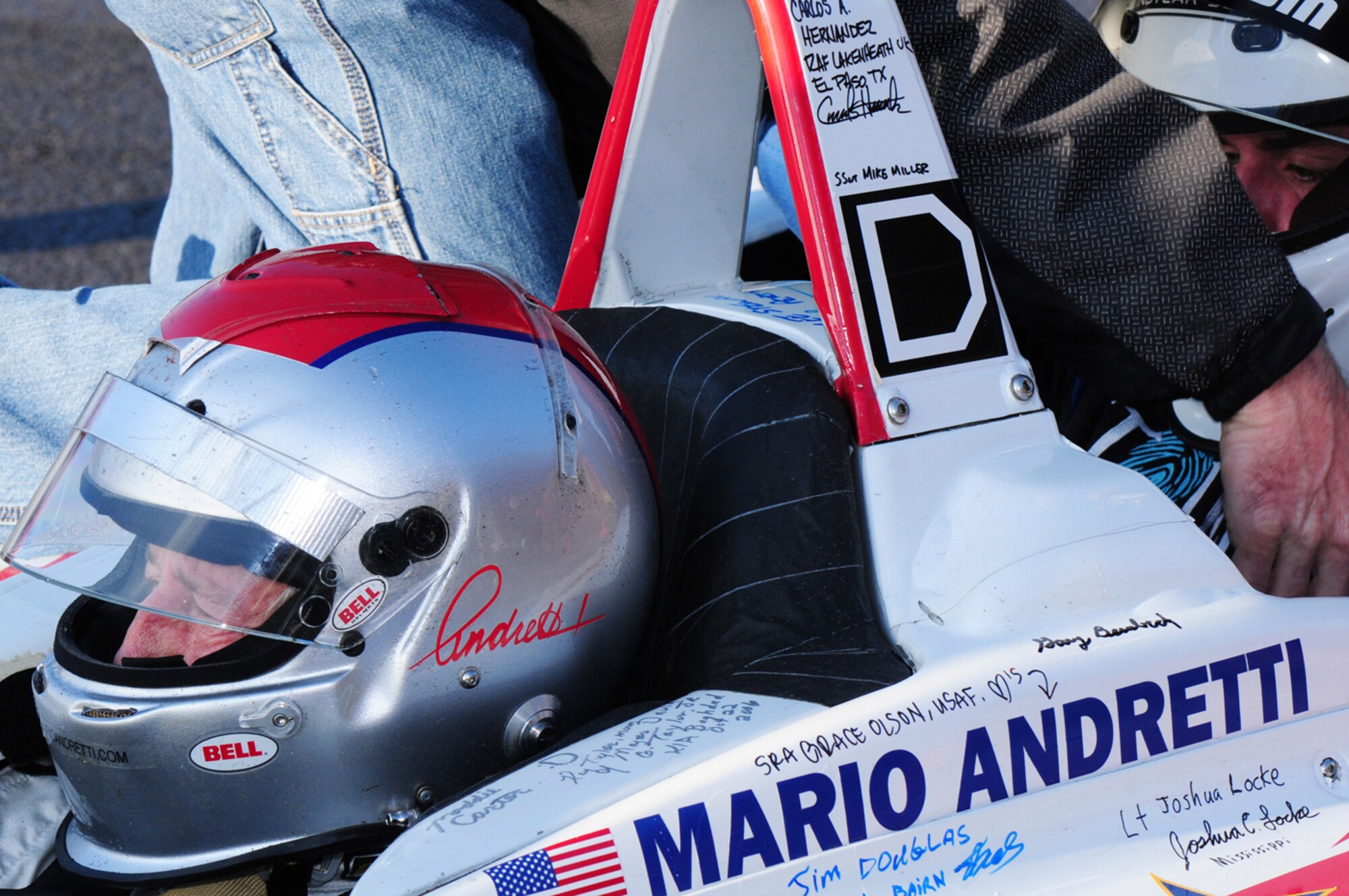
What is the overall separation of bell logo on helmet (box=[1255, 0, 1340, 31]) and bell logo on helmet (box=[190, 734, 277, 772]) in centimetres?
141

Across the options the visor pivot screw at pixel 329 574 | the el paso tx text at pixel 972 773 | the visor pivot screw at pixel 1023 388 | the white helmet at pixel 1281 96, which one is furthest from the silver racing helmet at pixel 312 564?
the white helmet at pixel 1281 96

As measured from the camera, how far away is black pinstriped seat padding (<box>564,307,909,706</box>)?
98 centimetres

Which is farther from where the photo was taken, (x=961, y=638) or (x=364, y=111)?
(x=364, y=111)

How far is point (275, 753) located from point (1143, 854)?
2.18 feet

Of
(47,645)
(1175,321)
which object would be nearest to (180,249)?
(47,645)

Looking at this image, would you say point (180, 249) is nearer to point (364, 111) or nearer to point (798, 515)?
point (364, 111)

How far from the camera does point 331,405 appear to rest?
3.05 feet

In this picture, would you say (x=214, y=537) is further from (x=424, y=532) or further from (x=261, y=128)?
(x=261, y=128)

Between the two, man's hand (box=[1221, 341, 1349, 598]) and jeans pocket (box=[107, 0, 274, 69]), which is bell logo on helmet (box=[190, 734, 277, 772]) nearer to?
man's hand (box=[1221, 341, 1349, 598])

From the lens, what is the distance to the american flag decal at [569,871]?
817 millimetres

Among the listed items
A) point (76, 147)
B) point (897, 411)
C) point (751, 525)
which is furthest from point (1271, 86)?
point (76, 147)

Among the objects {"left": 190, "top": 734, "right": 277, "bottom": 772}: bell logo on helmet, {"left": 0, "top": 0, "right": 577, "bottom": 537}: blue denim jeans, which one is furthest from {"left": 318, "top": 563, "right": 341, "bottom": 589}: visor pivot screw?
{"left": 0, "top": 0, "right": 577, "bottom": 537}: blue denim jeans
